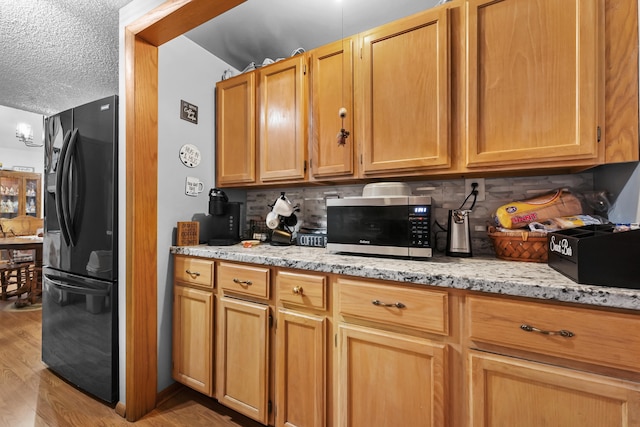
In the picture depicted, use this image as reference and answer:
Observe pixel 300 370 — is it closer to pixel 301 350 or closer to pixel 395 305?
pixel 301 350

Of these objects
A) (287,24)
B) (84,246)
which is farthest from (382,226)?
(84,246)

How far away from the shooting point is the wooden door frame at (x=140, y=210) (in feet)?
4.98

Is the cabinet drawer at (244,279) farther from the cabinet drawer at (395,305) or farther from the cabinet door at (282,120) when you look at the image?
the cabinet door at (282,120)

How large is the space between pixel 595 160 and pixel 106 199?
245cm

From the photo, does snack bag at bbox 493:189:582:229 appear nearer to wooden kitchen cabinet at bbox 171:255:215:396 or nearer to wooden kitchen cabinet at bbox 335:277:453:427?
wooden kitchen cabinet at bbox 335:277:453:427

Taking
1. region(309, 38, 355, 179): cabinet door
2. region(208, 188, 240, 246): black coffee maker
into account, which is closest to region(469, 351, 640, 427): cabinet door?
region(309, 38, 355, 179): cabinet door

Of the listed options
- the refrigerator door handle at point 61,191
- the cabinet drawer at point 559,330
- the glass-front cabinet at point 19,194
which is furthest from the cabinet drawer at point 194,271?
the glass-front cabinet at point 19,194

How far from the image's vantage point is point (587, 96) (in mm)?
1049

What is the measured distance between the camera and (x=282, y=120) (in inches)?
71.2

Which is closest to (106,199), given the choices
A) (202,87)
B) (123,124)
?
(123,124)

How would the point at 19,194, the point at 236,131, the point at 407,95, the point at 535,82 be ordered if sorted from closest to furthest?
the point at 535,82, the point at 407,95, the point at 236,131, the point at 19,194

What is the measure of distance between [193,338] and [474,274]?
5.15ft

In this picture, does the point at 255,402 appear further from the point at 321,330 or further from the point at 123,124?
the point at 123,124

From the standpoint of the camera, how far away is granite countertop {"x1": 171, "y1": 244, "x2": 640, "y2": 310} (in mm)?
769
